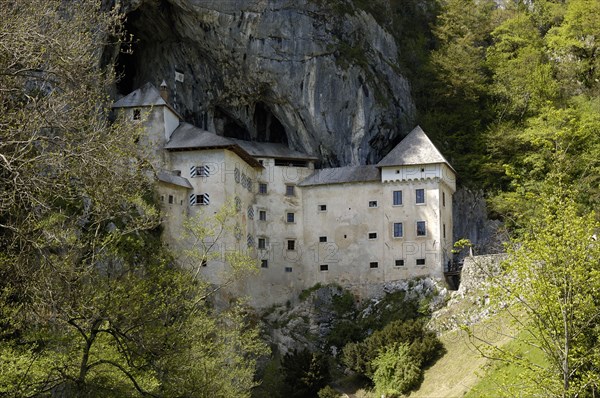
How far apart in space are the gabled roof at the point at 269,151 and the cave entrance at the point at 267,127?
51.7 inches

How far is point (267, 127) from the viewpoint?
171 feet

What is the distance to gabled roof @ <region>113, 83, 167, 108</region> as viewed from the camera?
4600cm

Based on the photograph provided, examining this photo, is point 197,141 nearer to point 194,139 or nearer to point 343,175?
point 194,139

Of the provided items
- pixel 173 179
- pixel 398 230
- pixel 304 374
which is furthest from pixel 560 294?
pixel 173 179

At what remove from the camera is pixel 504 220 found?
4944cm

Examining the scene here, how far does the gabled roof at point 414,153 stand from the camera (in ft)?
154

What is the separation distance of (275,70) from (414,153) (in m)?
10.0

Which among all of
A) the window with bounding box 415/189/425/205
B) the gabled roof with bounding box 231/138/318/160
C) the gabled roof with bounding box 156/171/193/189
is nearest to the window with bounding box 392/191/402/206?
the window with bounding box 415/189/425/205

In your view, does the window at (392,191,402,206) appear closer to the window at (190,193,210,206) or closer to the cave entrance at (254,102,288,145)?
the cave entrance at (254,102,288,145)

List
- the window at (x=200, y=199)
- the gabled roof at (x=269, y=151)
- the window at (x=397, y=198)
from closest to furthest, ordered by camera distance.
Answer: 1. the window at (x=200, y=199)
2. the window at (x=397, y=198)
3. the gabled roof at (x=269, y=151)

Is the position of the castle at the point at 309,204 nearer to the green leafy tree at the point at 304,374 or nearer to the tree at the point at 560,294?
the green leafy tree at the point at 304,374

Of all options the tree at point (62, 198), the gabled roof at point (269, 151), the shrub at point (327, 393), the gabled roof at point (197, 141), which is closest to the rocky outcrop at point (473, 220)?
the gabled roof at point (269, 151)

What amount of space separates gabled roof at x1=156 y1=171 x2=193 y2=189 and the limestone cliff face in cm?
675

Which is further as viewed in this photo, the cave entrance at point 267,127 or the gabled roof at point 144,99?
the cave entrance at point 267,127
